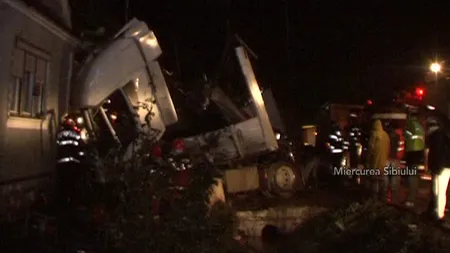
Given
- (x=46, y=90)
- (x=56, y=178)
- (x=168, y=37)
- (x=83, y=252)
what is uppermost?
(x=168, y=37)

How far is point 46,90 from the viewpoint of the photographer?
28.2ft

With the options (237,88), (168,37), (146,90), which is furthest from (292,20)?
(146,90)

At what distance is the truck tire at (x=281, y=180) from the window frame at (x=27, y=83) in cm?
465

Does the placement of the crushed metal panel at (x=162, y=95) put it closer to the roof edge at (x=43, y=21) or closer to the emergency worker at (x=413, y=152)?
the roof edge at (x=43, y=21)

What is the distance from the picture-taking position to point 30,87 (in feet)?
26.5

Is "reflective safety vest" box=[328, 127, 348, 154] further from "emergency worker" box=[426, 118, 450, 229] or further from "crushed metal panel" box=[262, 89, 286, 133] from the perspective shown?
"emergency worker" box=[426, 118, 450, 229]

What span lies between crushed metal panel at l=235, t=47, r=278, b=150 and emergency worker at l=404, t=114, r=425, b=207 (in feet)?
8.48

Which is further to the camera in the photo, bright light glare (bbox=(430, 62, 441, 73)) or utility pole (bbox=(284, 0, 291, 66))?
utility pole (bbox=(284, 0, 291, 66))

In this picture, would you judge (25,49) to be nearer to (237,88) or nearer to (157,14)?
(237,88)

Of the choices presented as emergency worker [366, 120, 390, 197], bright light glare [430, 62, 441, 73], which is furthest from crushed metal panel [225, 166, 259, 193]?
bright light glare [430, 62, 441, 73]

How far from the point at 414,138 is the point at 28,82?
700 centimetres

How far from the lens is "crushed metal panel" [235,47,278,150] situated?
34.3ft

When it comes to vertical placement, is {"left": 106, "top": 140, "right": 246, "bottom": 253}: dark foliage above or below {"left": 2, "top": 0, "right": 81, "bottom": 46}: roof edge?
below

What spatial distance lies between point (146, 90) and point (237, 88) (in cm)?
271
